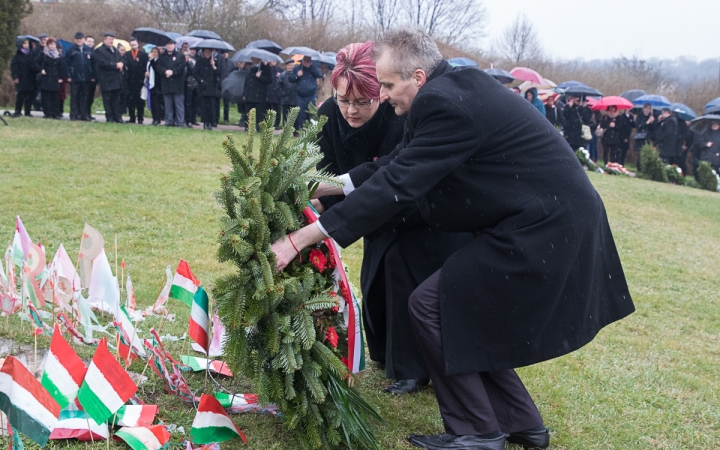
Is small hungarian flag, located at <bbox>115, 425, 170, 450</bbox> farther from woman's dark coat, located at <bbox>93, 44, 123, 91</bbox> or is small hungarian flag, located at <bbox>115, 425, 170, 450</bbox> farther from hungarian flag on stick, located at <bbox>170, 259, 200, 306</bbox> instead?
woman's dark coat, located at <bbox>93, 44, 123, 91</bbox>

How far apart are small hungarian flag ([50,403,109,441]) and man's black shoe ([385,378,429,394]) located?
170cm

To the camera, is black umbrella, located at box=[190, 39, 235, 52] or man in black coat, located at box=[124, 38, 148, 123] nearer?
man in black coat, located at box=[124, 38, 148, 123]

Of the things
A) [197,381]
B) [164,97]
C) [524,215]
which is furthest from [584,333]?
[164,97]

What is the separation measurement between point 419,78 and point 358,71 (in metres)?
0.58

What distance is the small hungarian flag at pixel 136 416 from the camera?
11.2 feet

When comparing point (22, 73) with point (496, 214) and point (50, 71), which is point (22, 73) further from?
point (496, 214)

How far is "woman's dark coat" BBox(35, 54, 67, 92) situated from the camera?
16.4 meters

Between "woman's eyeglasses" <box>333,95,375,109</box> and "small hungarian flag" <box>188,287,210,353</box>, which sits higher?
"woman's eyeglasses" <box>333,95,375,109</box>

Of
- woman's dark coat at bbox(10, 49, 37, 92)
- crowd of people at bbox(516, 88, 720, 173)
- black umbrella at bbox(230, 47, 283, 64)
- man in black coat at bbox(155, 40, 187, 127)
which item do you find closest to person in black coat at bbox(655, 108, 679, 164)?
crowd of people at bbox(516, 88, 720, 173)

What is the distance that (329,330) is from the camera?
11.0ft

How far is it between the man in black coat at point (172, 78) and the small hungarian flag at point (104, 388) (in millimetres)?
14755

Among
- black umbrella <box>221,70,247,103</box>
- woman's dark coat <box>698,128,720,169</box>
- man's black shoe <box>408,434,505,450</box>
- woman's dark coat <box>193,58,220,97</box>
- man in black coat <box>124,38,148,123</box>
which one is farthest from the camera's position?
woman's dark coat <box>698,128,720,169</box>

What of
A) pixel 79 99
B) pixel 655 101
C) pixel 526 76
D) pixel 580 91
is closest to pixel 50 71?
pixel 79 99

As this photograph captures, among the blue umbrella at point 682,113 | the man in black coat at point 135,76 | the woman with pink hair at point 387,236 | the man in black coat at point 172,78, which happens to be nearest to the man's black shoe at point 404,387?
the woman with pink hair at point 387,236
